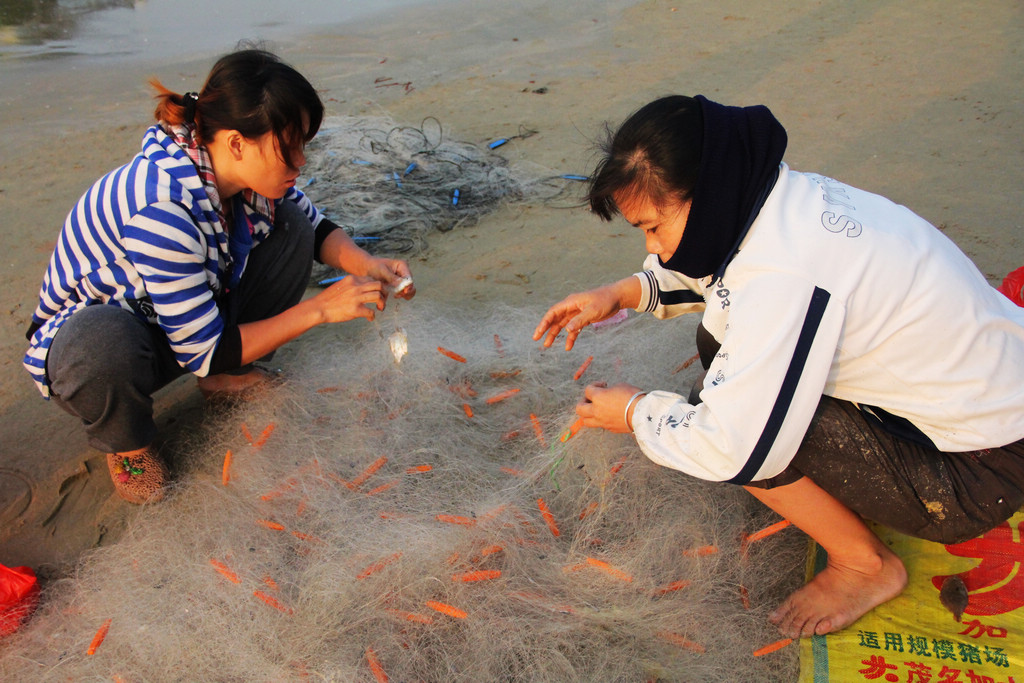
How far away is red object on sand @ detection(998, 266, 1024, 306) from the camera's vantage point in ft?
9.34

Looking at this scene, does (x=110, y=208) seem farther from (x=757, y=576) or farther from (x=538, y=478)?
(x=757, y=576)

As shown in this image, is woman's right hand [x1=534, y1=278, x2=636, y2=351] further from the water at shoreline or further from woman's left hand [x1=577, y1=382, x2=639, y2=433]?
the water at shoreline

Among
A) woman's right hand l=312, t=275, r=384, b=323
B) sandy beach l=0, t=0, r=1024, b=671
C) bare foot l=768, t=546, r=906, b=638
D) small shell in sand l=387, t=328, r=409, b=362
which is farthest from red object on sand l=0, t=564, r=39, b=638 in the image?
bare foot l=768, t=546, r=906, b=638

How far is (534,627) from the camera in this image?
6.96 feet

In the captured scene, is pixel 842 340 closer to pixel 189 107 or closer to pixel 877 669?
pixel 877 669

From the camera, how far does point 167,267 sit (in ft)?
7.91

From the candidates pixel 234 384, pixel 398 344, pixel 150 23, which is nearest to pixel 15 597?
pixel 234 384

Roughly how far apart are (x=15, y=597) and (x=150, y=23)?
996 cm

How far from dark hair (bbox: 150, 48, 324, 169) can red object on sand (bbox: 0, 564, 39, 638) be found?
1.55 m

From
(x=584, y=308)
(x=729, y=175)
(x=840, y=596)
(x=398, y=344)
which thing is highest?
(x=729, y=175)

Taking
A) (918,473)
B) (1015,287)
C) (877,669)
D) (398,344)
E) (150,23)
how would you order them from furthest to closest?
(150,23) → (398,344) → (1015,287) → (877,669) → (918,473)

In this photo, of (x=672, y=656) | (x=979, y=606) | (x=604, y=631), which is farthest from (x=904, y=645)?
(x=604, y=631)

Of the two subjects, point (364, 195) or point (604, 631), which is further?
point (364, 195)

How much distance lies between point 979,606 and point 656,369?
1439 millimetres
